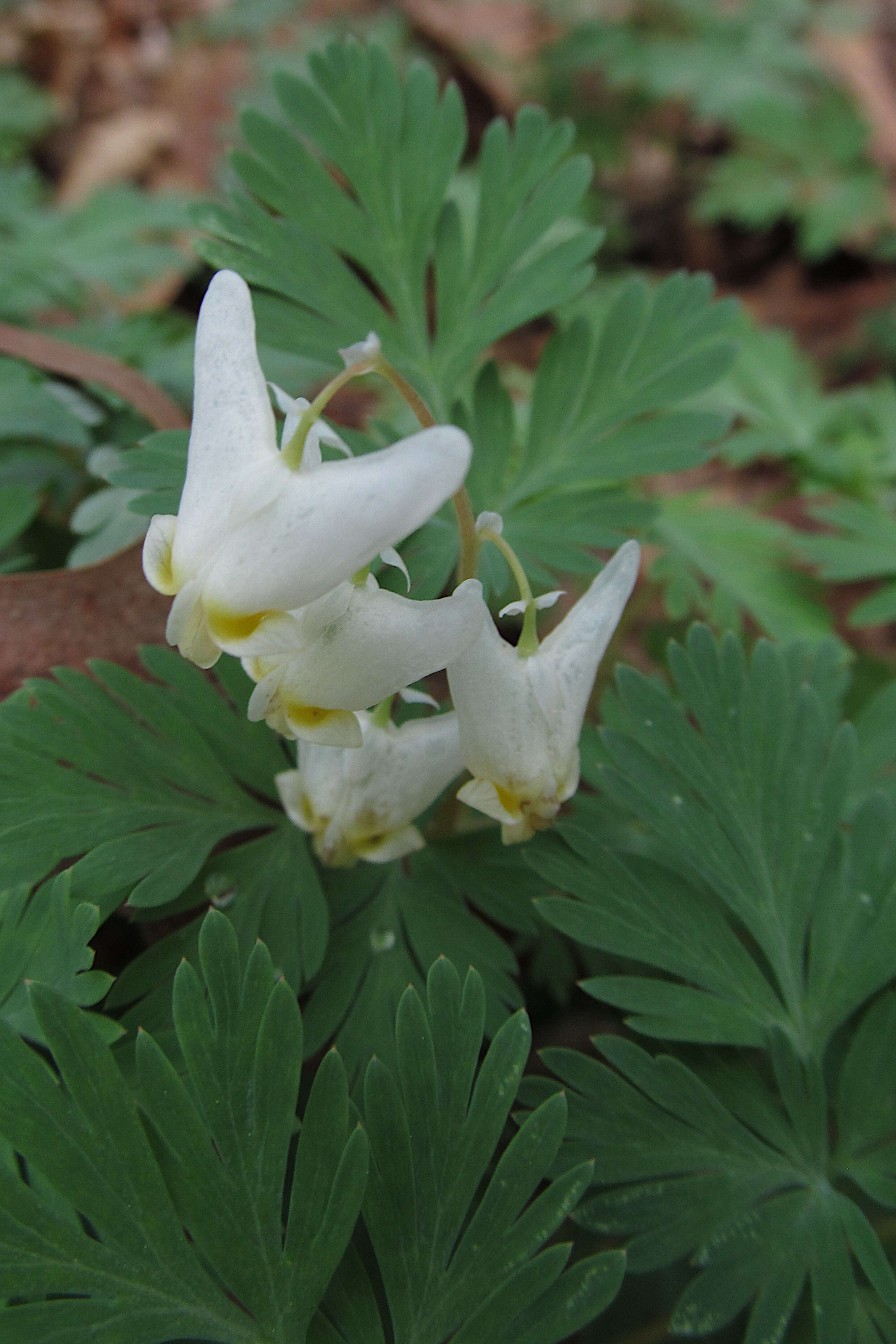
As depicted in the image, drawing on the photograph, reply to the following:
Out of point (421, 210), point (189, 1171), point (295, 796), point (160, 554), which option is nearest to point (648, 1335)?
point (189, 1171)

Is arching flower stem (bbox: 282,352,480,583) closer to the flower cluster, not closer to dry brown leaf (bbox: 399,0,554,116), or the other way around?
the flower cluster

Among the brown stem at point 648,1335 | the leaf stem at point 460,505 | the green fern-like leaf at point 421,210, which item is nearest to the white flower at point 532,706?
the leaf stem at point 460,505

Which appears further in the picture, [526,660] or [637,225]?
[637,225]

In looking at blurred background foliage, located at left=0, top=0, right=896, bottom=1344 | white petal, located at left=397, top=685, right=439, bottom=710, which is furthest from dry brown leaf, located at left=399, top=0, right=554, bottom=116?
white petal, located at left=397, top=685, right=439, bottom=710

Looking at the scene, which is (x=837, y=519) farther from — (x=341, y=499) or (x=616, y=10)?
(x=616, y=10)

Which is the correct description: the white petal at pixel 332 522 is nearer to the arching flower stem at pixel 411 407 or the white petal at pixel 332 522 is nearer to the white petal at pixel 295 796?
the arching flower stem at pixel 411 407

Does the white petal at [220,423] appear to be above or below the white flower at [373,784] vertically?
above

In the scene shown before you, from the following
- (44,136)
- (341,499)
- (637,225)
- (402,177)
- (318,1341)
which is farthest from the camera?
(637,225)

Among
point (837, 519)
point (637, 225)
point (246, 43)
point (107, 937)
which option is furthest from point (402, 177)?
point (246, 43)
